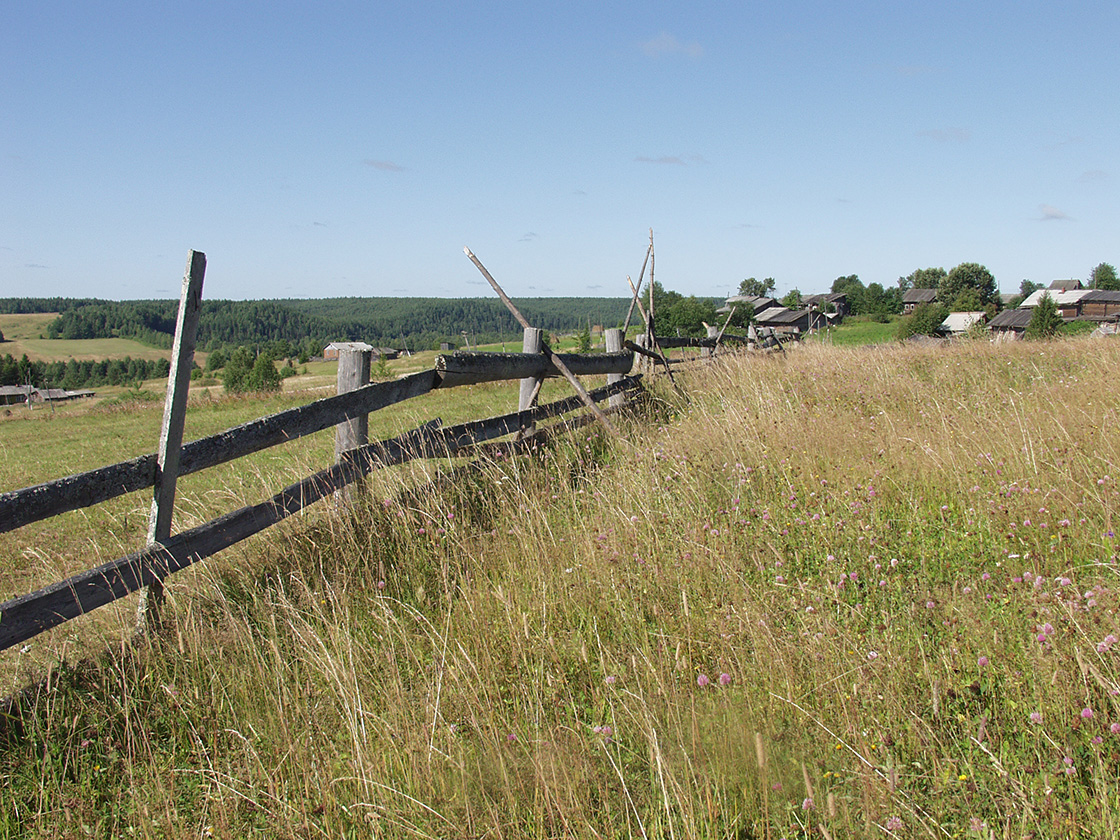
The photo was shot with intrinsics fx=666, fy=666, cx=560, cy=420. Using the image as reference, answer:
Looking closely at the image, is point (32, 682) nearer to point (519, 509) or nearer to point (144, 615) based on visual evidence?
point (144, 615)

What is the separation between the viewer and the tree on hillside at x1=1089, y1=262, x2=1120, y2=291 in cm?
10231

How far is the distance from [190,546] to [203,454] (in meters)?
0.42

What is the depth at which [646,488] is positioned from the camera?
3.79 meters

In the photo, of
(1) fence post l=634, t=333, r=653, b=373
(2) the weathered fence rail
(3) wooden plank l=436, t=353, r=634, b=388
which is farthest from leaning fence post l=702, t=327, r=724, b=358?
Result: (2) the weathered fence rail

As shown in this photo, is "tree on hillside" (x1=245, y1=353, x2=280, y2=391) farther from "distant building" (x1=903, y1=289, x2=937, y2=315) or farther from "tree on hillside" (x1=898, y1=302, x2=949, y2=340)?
"distant building" (x1=903, y1=289, x2=937, y2=315)

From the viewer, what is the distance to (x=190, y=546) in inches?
117

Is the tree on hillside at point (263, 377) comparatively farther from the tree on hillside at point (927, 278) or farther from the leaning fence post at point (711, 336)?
the tree on hillside at point (927, 278)

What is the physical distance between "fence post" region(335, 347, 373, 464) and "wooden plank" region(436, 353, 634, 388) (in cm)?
51

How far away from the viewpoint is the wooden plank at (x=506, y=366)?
14.5ft

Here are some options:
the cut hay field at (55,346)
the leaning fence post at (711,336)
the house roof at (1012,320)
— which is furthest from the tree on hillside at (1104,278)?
the cut hay field at (55,346)

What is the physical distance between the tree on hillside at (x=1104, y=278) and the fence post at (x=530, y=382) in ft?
410

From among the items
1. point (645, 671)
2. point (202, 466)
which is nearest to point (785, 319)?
point (202, 466)

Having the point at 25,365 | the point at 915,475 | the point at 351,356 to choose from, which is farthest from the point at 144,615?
the point at 25,365

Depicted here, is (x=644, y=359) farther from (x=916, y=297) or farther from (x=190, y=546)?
(x=916, y=297)
